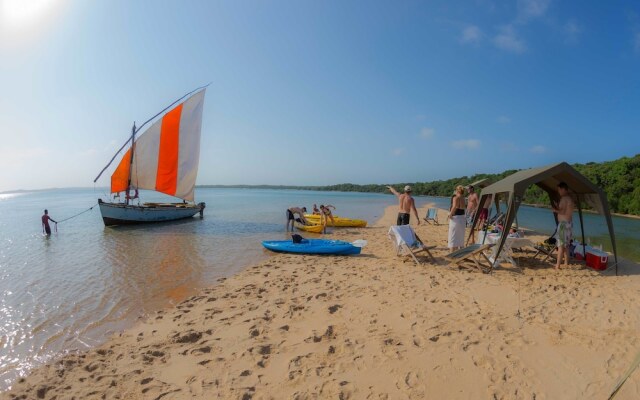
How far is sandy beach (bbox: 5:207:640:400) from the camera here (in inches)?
131

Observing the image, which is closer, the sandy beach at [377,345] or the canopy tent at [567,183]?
the sandy beach at [377,345]

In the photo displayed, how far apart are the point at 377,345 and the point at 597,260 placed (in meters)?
Result: 6.66

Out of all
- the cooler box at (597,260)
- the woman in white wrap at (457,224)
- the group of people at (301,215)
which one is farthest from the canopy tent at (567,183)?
the group of people at (301,215)

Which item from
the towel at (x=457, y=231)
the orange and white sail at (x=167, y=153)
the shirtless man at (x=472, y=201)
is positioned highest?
the orange and white sail at (x=167, y=153)

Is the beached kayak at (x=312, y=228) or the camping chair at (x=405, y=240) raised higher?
the camping chair at (x=405, y=240)

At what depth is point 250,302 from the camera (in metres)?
5.98

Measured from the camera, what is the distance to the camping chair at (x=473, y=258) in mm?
7556

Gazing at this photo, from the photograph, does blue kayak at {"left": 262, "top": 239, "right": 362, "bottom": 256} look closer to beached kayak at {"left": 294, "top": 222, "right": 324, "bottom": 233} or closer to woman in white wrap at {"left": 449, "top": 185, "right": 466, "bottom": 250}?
woman in white wrap at {"left": 449, "top": 185, "right": 466, "bottom": 250}

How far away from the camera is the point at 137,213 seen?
20531 mm

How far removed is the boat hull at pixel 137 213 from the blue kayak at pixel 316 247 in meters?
13.0

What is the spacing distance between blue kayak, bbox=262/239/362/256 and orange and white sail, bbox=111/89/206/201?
43.9ft

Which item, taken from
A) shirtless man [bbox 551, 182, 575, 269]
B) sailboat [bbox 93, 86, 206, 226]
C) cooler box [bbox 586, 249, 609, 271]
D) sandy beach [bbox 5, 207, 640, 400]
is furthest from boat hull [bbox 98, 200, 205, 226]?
cooler box [bbox 586, 249, 609, 271]

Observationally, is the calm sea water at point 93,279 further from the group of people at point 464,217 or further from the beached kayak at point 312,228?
the group of people at point 464,217

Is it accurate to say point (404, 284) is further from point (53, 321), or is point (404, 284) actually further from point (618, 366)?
point (53, 321)
